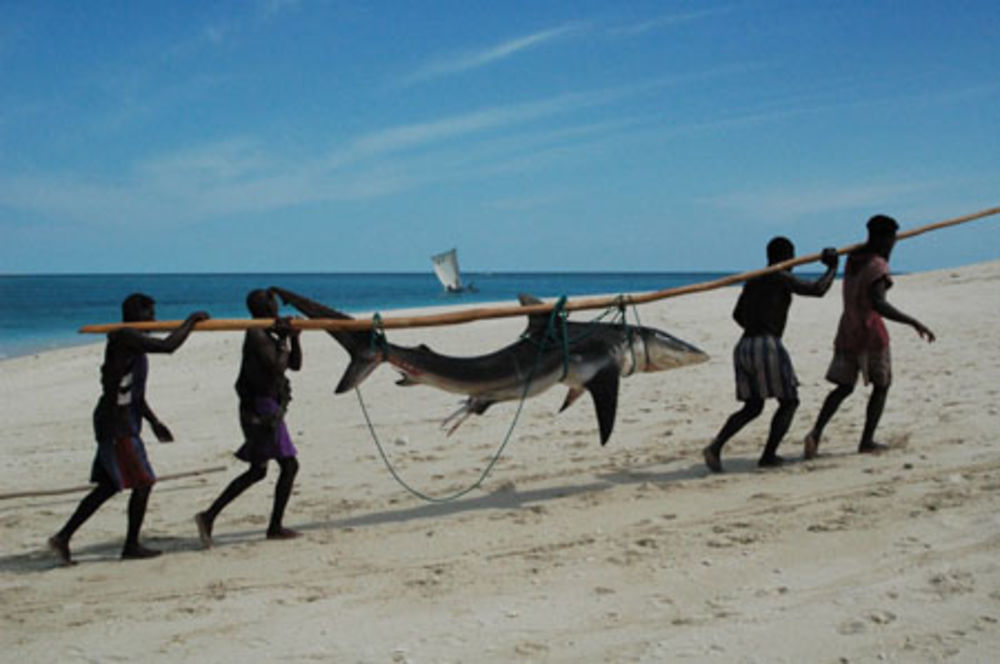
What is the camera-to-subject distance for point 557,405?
11.4 meters

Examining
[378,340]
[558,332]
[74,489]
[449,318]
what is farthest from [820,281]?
[74,489]

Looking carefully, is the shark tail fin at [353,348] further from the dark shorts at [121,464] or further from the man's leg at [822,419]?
the man's leg at [822,419]

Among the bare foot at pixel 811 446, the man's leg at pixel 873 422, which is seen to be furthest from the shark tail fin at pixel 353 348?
the man's leg at pixel 873 422

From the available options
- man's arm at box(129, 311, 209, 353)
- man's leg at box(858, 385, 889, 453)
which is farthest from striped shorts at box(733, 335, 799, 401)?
man's arm at box(129, 311, 209, 353)

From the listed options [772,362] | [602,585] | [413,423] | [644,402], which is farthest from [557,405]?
[602,585]

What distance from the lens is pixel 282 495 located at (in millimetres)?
6258

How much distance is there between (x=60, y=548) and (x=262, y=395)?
1.67m

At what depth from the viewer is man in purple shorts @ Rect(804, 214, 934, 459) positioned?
7551 millimetres

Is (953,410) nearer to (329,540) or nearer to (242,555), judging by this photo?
(329,540)

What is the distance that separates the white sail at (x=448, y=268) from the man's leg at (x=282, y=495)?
57471 millimetres

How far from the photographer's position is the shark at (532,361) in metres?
6.36

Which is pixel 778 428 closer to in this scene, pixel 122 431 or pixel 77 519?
pixel 122 431

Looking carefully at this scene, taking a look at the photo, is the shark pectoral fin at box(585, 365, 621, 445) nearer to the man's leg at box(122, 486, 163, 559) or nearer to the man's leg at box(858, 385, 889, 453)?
the man's leg at box(858, 385, 889, 453)

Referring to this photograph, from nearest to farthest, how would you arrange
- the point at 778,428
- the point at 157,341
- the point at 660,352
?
the point at 157,341 < the point at 660,352 < the point at 778,428
